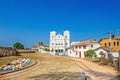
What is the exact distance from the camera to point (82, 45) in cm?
6838

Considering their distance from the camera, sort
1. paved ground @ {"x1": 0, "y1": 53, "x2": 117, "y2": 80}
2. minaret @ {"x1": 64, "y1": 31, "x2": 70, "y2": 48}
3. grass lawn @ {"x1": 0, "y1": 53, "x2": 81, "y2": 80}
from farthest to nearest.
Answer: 1. minaret @ {"x1": 64, "y1": 31, "x2": 70, "y2": 48}
2. grass lawn @ {"x1": 0, "y1": 53, "x2": 81, "y2": 80}
3. paved ground @ {"x1": 0, "y1": 53, "x2": 117, "y2": 80}

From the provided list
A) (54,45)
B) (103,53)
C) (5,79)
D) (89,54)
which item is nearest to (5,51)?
(89,54)

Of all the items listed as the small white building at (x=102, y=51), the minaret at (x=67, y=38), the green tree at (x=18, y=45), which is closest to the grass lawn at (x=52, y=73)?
the small white building at (x=102, y=51)

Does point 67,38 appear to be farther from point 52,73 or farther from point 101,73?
point 101,73

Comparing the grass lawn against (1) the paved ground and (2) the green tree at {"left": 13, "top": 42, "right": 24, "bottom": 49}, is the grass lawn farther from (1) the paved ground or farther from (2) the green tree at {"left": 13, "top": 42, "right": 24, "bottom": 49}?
(2) the green tree at {"left": 13, "top": 42, "right": 24, "bottom": 49}

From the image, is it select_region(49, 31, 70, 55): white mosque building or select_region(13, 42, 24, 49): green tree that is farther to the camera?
select_region(13, 42, 24, 49): green tree

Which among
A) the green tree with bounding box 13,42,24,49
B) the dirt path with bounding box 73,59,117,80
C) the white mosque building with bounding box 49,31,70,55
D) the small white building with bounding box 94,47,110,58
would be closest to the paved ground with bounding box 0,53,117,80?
the dirt path with bounding box 73,59,117,80

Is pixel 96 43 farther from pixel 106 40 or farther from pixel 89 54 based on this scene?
pixel 89 54

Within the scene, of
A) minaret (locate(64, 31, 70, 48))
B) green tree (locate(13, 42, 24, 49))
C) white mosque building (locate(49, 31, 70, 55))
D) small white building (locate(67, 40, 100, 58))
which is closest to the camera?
small white building (locate(67, 40, 100, 58))

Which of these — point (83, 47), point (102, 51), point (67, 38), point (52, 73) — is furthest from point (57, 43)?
point (52, 73)

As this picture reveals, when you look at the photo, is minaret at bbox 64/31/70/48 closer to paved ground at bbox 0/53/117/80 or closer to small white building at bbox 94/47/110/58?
small white building at bbox 94/47/110/58

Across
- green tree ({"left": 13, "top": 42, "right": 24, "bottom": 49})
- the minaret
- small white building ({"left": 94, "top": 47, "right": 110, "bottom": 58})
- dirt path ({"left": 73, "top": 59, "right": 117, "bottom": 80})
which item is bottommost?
dirt path ({"left": 73, "top": 59, "right": 117, "bottom": 80})

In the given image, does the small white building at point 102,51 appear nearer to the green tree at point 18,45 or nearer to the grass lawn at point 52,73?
the grass lawn at point 52,73

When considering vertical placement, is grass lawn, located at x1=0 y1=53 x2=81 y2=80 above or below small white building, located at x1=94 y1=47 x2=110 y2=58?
below
